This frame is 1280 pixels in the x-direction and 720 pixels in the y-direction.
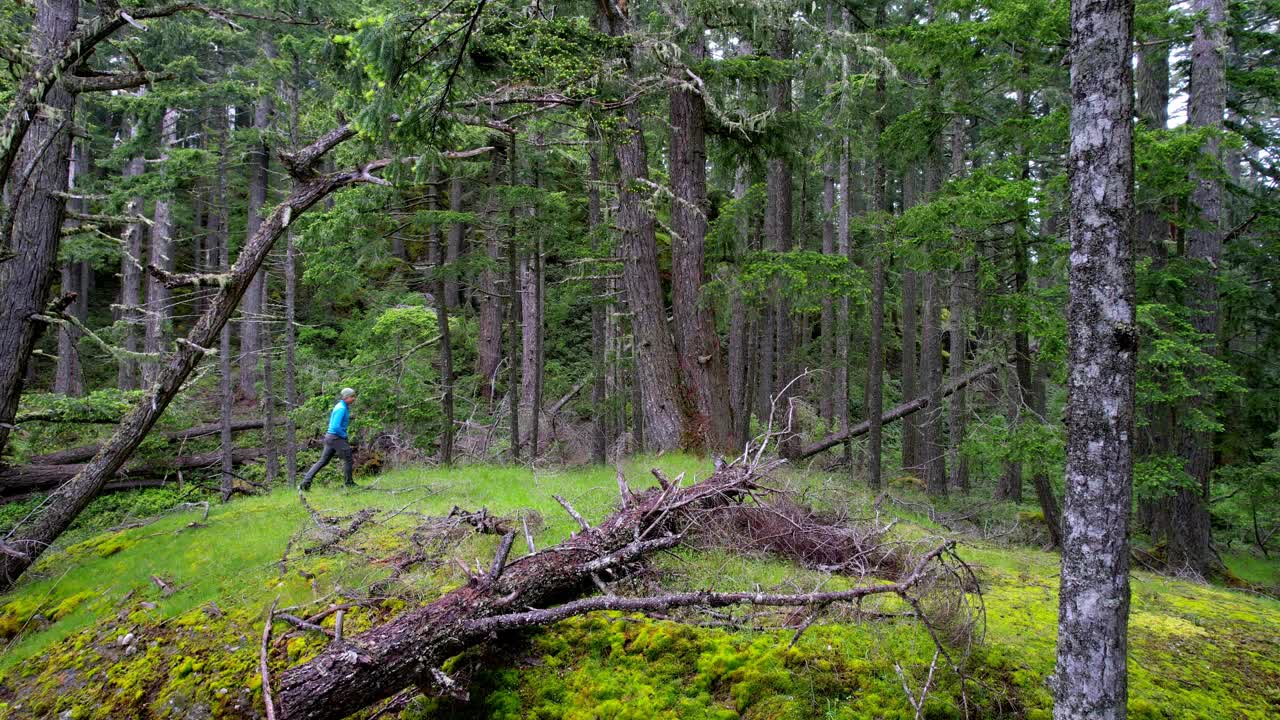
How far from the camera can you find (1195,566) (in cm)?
873

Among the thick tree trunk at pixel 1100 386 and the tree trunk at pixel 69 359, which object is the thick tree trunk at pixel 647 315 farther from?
the tree trunk at pixel 69 359

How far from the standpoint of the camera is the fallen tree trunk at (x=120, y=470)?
11.4 metres

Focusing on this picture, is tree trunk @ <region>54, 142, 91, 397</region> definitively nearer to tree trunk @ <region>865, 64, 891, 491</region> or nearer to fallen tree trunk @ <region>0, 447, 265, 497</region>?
fallen tree trunk @ <region>0, 447, 265, 497</region>

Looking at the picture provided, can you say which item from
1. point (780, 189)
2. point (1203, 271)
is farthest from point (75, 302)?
point (1203, 271)

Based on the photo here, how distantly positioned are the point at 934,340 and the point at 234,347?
24251 millimetres

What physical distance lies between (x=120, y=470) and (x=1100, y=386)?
17.3m

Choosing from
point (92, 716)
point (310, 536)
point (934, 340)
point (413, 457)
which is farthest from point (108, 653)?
point (934, 340)

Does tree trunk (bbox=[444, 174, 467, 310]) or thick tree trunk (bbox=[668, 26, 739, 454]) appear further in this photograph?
tree trunk (bbox=[444, 174, 467, 310])

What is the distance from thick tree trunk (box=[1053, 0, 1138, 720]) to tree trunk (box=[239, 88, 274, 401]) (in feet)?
42.1

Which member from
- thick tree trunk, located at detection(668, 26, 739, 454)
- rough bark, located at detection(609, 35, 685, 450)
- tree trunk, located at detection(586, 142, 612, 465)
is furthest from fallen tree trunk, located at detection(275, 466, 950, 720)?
tree trunk, located at detection(586, 142, 612, 465)

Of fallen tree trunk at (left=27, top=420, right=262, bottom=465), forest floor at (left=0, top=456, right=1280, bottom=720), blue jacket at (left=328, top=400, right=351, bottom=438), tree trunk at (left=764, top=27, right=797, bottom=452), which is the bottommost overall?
fallen tree trunk at (left=27, top=420, right=262, bottom=465)

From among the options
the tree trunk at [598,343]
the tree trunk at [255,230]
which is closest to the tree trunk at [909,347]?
the tree trunk at [598,343]

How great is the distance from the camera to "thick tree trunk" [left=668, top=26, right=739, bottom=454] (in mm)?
9680

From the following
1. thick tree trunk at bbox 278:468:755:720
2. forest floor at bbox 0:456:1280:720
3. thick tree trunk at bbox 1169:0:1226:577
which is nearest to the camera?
thick tree trunk at bbox 278:468:755:720
